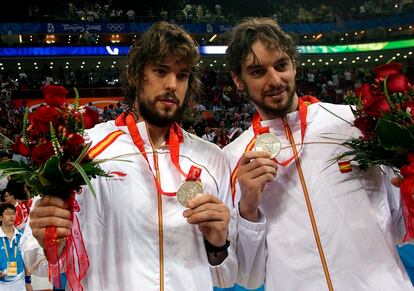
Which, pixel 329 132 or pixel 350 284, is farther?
pixel 329 132

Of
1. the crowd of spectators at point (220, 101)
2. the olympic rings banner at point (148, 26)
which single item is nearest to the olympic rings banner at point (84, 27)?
the olympic rings banner at point (148, 26)

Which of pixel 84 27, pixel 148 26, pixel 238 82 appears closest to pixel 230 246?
pixel 238 82

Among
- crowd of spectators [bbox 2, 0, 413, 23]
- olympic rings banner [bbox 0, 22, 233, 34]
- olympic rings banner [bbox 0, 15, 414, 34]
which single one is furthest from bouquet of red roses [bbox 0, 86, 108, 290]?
crowd of spectators [bbox 2, 0, 413, 23]

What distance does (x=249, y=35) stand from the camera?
8.45 ft

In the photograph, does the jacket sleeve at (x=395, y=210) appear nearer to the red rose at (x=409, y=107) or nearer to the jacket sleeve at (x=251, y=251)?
the red rose at (x=409, y=107)

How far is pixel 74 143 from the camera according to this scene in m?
1.82

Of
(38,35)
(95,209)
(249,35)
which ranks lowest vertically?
(95,209)

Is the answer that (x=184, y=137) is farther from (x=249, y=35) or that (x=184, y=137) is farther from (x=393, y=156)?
(x=393, y=156)

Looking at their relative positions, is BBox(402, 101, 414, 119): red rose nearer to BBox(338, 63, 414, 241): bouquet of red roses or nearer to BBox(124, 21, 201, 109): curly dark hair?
BBox(338, 63, 414, 241): bouquet of red roses

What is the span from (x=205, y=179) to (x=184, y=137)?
0.91ft

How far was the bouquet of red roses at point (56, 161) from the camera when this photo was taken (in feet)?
5.82

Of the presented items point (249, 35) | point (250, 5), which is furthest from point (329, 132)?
point (250, 5)

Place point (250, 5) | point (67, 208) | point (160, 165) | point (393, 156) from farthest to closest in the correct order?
point (250, 5) < point (160, 165) < point (393, 156) < point (67, 208)

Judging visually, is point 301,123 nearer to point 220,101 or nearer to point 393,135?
point 393,135
